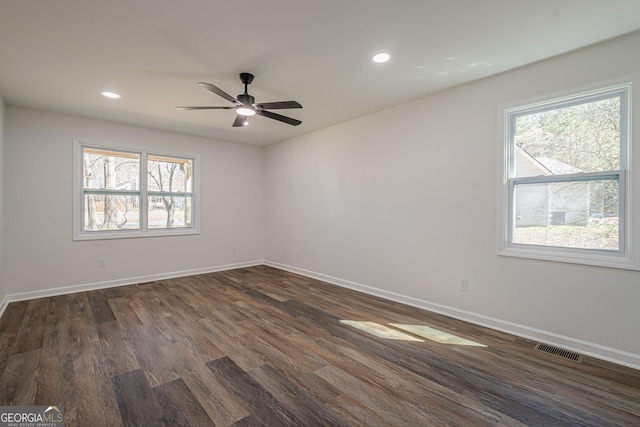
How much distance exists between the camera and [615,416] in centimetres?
176

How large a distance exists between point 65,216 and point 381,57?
16.1ft

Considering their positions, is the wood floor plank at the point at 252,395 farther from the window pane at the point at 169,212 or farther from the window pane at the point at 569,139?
the window pane at the point at 169,212

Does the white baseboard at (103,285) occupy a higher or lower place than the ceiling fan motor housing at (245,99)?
lower

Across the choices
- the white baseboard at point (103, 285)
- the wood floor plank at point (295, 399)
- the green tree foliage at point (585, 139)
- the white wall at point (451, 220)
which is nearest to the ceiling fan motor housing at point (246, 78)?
the white wall at point (451, 220)

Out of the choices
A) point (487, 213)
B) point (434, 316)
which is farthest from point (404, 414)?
point (487, 213)

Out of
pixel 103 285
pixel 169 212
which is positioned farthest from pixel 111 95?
pixel 103 285

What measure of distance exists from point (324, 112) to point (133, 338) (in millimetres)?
3616

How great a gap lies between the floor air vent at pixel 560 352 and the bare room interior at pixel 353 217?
2 cm

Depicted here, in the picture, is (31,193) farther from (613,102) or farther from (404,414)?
(613,102)

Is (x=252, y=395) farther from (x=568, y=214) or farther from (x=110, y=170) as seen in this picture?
(x=110, y=170)

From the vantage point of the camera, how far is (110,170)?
15.3 feet

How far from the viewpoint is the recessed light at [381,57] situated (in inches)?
103

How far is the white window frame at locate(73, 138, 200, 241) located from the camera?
14.1 feet

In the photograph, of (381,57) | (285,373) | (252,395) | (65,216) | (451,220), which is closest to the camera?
(252,395)
